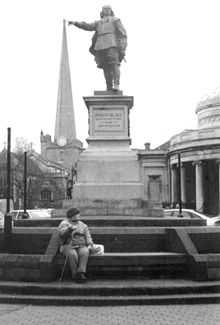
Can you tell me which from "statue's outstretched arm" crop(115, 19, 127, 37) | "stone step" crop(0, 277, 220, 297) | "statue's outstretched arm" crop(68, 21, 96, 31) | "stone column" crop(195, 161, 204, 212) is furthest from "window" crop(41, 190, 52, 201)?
"stone step" crop(0, 277, 220, 297)

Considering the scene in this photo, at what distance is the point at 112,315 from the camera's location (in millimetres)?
8797

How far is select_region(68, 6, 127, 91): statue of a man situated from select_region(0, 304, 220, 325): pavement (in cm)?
972

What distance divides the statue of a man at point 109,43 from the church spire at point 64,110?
136 meters

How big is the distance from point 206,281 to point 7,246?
4.24 metres

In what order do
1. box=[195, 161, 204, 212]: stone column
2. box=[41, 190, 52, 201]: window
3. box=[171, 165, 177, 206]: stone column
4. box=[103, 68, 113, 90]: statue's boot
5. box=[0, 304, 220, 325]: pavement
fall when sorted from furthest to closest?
box=[41, 190, 52, 201]: window, box=[171, 165, 177, 206]: stone column, box=[195, 161, 204, 212]: stone column, box=[103, 68, 113, 90]: statue's boot, box=[0, 304, 220, 325]: pavement

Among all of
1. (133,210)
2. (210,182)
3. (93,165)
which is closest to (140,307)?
(133,210)

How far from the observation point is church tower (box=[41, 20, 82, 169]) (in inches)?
6014

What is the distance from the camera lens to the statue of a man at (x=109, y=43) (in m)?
17.7

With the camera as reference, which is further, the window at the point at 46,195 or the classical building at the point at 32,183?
the window at the point at 46,195

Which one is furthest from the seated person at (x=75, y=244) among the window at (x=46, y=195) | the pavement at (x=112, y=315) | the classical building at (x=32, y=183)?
the window at (x=46, y=195)

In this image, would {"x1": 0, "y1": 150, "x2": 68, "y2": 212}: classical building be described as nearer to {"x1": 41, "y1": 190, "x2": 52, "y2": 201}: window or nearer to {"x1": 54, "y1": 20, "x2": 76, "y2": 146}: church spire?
{"x1": 41, "y1": 190, "x2": 52, "y2": 201}: window

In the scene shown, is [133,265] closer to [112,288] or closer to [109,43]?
[112,288]

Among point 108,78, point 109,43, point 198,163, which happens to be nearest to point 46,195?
point 198,163

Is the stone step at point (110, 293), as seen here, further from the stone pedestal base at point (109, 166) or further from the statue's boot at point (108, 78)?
the statue's boot at point (108, 78)
